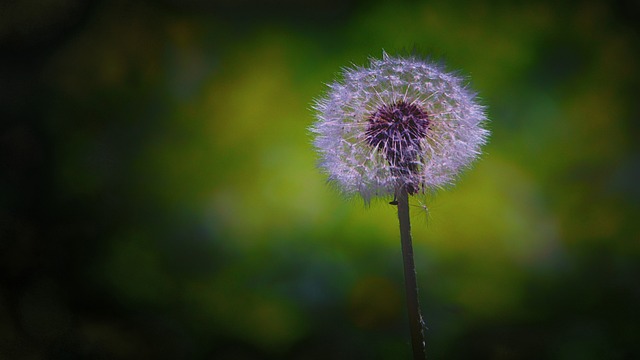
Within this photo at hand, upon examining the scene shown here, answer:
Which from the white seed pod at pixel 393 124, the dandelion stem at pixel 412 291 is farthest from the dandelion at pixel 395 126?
the dandelion stem at pixel 412 291

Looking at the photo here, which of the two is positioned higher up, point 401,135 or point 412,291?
point 401,135

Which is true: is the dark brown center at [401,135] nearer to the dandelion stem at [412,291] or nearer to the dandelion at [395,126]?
the dandelion at [395,126]

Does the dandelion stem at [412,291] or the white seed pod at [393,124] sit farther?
the white seed pod at [393,124]

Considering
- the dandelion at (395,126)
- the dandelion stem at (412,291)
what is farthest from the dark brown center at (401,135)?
the dandelion stem at (412,291)

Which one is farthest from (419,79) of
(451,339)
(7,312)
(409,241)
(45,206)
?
(7,312)

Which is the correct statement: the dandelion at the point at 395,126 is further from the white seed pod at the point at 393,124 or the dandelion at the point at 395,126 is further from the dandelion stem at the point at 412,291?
the dandelion stem at the point at 412,291

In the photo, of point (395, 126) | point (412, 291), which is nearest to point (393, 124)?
point (395, 126)

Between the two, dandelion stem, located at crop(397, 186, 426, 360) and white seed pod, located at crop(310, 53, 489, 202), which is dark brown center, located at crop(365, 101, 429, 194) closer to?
white seed pod, located at crop(310, 53, 489, 202)

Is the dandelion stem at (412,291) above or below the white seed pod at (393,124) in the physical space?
below

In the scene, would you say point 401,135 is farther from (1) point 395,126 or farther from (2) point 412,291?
(2) point 412,291

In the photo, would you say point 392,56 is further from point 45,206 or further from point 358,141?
point 45,206
